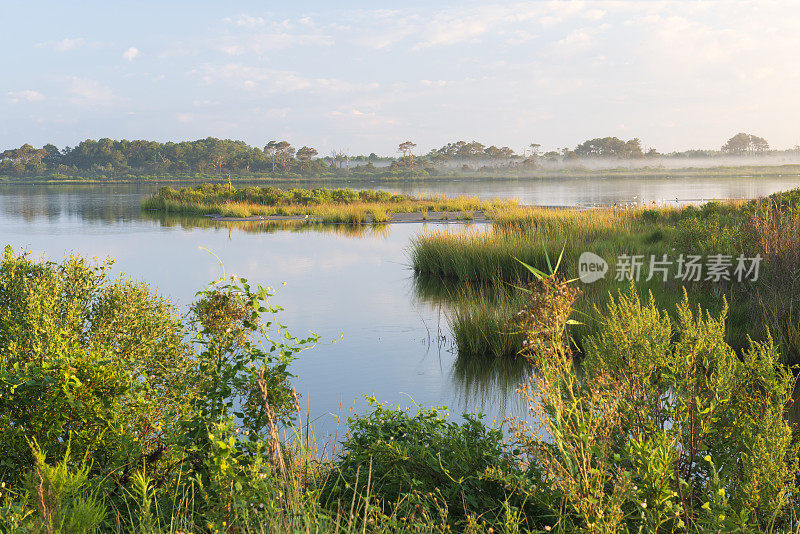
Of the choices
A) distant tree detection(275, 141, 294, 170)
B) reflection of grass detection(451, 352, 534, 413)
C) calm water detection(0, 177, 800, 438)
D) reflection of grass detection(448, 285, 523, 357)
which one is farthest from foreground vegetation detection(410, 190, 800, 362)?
distant tree detection(275, 141, 294, 170)

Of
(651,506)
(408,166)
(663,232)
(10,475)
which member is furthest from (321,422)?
(408,166)

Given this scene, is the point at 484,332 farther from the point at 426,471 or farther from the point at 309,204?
the point at 309,204

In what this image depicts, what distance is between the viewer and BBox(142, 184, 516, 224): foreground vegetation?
1188 inches

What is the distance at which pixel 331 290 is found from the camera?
44.7ft

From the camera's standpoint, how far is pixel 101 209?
38.7m

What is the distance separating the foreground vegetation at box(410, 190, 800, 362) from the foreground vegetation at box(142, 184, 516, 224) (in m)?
11.9

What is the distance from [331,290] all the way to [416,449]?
1008cm

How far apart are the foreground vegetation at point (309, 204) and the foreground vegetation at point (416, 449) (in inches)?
972

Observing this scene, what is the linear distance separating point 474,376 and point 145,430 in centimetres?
411

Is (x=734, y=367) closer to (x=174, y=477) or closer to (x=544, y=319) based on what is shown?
(x=544, y=319)

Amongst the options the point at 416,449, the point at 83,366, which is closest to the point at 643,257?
the point at 416,449

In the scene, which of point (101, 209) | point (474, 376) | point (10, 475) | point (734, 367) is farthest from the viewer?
point (101, 209)

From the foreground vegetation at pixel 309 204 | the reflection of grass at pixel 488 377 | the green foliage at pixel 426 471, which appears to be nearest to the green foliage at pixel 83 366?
the green foliage at pixel 426 471

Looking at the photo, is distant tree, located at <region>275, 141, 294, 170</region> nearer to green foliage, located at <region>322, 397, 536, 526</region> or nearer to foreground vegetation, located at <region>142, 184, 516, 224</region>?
foreground vegetation, located at <region>142, 184, 516, 224</region>
